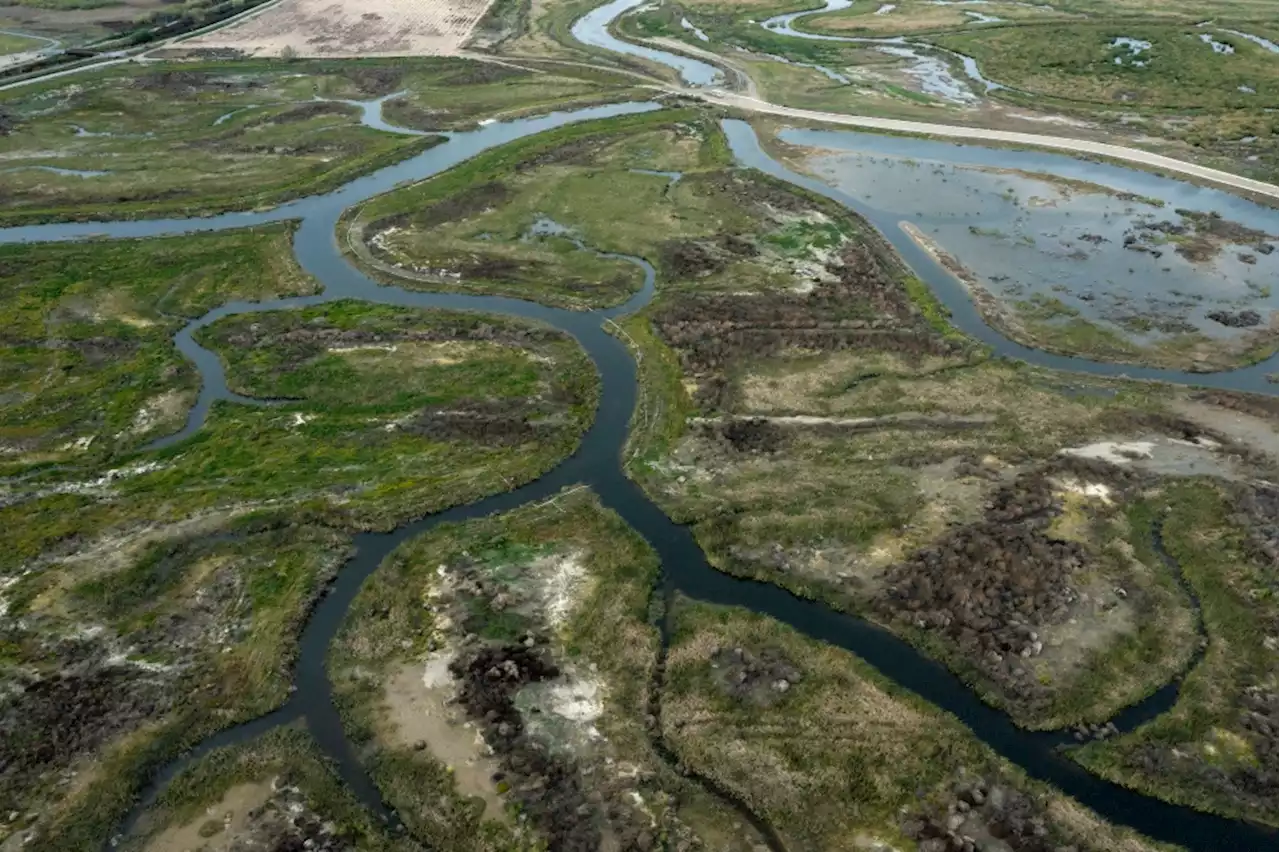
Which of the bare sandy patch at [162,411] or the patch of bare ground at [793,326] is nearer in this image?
the bare sandy patch at [162,411]

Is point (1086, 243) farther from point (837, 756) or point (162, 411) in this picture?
point (162, 411)

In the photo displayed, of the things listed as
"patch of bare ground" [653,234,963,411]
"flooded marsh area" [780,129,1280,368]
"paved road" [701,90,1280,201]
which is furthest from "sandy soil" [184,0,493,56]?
"patch of bare ground" [653,234,963,411]

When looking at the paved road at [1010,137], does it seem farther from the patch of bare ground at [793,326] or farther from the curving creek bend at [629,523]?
the patch of bare ground at [793,326]

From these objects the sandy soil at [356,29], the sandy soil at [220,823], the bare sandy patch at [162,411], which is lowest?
the sandy soil at [220,823]

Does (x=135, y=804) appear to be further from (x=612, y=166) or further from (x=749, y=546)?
(x=612, y=166)

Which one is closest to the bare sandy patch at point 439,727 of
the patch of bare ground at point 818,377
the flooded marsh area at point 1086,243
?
the patch of bare ground at point 818,377

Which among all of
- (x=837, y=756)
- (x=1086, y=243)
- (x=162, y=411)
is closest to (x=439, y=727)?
(x=837, y=756)
